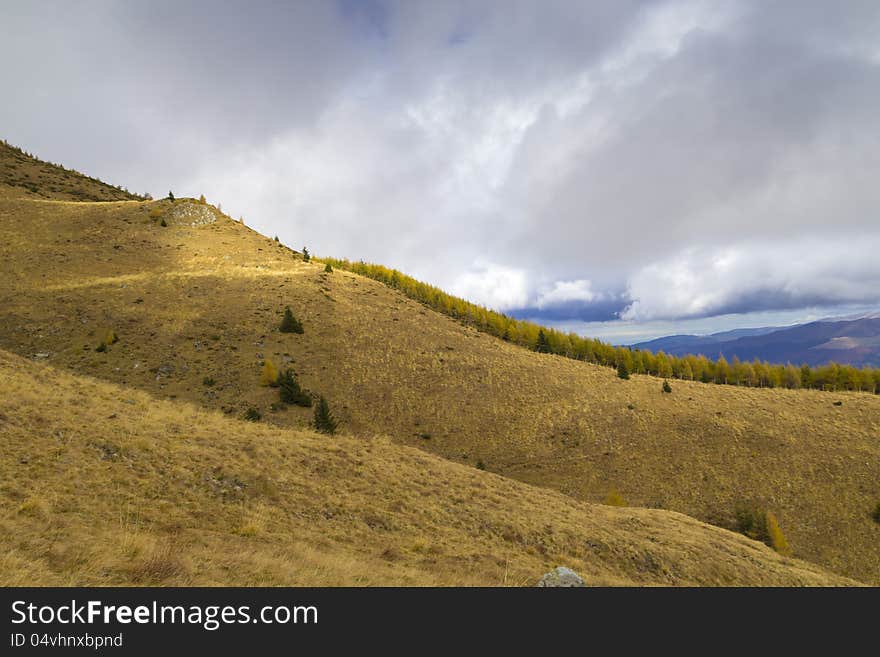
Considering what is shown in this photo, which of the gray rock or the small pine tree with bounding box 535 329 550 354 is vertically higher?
the small pine tree with bounding box 535 329 550 354

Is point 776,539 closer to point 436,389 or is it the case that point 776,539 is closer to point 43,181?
point 436,389

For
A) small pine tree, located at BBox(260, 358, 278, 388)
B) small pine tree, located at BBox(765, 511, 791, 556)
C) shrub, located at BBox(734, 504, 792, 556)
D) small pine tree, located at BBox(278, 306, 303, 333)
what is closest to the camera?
small pine tree, located at BBox(765, 511, 791, 556)

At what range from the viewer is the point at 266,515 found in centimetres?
1197

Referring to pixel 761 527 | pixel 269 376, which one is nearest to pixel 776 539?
pixel 761 527

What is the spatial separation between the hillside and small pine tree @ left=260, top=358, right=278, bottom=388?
754 mm

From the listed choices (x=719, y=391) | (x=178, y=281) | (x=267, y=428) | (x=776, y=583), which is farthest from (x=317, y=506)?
(x=719, y=391)

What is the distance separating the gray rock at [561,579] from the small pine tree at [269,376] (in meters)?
29.9

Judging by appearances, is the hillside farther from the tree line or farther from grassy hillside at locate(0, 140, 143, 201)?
the tree line

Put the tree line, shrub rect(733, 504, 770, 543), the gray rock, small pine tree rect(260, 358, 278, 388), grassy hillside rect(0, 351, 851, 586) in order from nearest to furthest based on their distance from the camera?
grassy hillside rect(0, 351, 851, 586) → the gray rock → shrub rect(733, 504, 770, 543) → small pine tree rect(260, 358, 278, 388) → the tree line

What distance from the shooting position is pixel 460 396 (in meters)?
42.1

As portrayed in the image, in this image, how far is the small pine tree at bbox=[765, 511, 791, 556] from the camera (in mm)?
26719

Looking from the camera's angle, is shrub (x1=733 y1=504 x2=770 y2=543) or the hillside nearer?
shrub (x1=733 y1=504 x2=770 y2=543)
